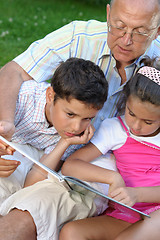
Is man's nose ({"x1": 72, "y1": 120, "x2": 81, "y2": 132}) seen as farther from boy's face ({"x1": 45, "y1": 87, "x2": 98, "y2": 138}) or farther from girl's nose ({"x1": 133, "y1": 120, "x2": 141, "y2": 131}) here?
girl's nose ({"x1": 133, "y1": 120, "x2": 141, "y2": 131})

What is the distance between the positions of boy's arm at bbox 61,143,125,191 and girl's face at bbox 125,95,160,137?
282 millimetres

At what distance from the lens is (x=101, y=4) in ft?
28.4

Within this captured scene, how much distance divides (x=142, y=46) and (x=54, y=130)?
2.47 feet

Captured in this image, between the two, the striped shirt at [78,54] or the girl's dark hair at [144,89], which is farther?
the striped shirt at [78,54]

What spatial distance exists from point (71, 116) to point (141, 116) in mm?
385

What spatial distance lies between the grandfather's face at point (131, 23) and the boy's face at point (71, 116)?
461 mm

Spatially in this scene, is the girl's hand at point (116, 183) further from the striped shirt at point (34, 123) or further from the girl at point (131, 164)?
the striped shirt at point (34, 123)

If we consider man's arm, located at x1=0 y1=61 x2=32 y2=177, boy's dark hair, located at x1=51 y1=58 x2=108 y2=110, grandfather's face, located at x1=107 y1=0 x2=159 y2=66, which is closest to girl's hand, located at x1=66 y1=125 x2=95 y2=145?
boy's dark hair, located at x1=51 y1=58 x2=108 y2=110

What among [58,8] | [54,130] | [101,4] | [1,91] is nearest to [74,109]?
[54,130]

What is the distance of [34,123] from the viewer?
2578 millimetres

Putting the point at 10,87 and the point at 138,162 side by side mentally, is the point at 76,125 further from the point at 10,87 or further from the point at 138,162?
the point at 10,87

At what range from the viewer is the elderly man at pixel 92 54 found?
212cm

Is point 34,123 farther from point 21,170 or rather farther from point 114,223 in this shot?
point 114,223

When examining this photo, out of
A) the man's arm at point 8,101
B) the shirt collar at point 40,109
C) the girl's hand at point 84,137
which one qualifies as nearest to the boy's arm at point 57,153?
the girl's hand at point 84,137
